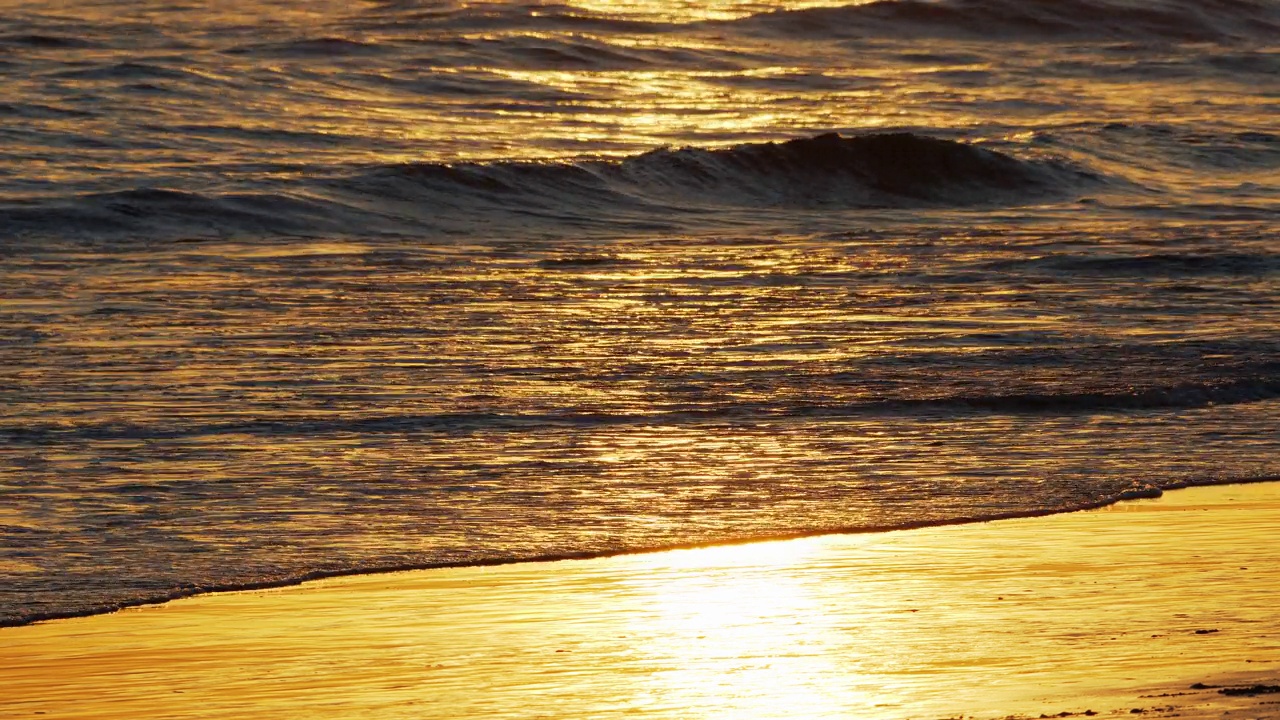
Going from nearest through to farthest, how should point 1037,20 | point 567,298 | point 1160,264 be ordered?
1. point 567,298
2. point 1160,264
3. point 1037,20

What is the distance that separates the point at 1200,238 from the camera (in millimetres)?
13617

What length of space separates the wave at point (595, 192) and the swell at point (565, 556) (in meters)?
7.98

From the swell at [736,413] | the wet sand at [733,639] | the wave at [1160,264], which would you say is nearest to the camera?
the wet sand at [733,639]

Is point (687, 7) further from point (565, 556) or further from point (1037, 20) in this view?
point (565, 556)

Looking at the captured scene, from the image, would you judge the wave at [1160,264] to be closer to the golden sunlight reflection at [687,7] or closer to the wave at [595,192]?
the wave at [595,192]

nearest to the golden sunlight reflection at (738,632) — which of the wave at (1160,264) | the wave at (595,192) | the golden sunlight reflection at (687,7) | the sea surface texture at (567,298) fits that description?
the sea surface texture at (567,298)

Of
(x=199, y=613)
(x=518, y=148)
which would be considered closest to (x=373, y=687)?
(x=199, y=613)

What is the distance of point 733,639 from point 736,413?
3.02 metres

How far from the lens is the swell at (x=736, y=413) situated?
7.48 meters

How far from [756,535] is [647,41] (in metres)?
20.5

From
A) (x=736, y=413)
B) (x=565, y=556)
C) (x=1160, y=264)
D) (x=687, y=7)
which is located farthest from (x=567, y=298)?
(x=687, y=7)

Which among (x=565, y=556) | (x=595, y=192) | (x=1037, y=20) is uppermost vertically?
(x=1037, y=20)

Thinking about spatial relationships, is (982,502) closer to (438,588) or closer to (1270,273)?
(438,588)

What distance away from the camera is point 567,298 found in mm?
10875
